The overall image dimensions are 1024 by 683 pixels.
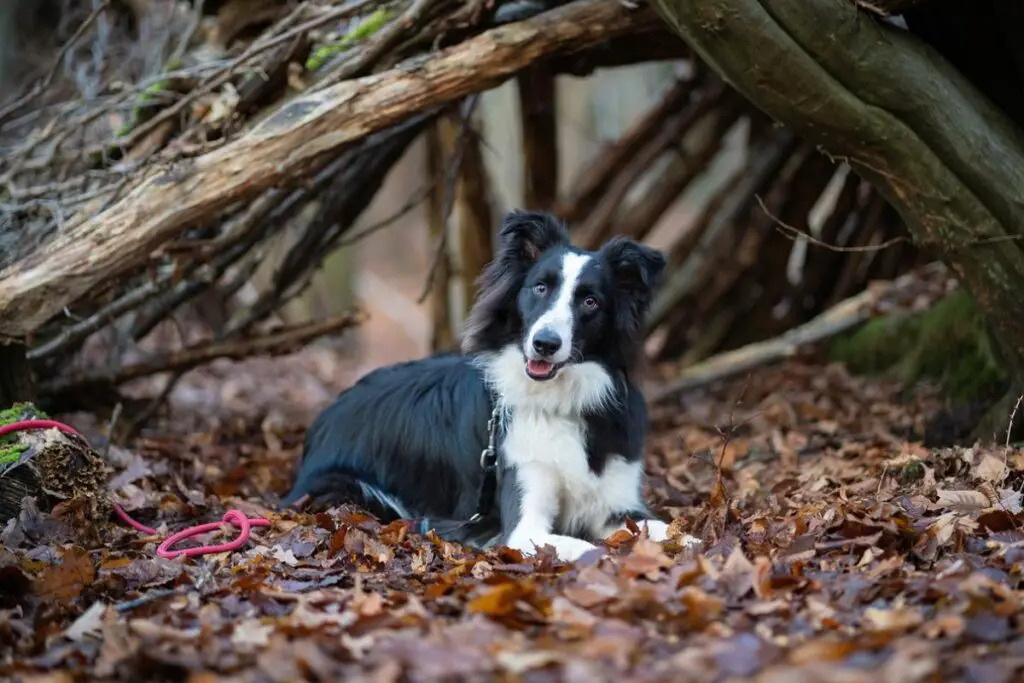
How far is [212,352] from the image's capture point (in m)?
7.07

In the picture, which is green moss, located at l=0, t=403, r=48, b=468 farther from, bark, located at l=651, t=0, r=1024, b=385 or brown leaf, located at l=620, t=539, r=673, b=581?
bark, located at l=651, t=0, r=1024, b=385

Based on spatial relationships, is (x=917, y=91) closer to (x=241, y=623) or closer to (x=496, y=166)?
(x=241, y=623)

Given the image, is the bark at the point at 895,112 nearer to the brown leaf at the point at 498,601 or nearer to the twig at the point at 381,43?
the twig at the point at 381,43

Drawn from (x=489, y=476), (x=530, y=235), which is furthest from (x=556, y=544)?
(x=530, y=235)

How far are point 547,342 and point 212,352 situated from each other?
3.19 m

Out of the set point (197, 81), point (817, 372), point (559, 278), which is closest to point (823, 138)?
point (559, 278)

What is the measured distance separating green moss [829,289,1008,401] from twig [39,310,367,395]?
373cm

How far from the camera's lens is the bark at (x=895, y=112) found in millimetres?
4805

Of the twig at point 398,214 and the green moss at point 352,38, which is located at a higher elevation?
the green moss at point 352,38

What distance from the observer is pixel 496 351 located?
517cm

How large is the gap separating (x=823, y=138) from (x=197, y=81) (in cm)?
387

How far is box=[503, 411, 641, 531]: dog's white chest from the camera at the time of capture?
5000 millimetres

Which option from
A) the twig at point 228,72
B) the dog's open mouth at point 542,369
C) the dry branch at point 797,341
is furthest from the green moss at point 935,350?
the twig at point 228,72

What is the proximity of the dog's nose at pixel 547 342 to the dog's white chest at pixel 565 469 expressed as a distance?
0.44 m
